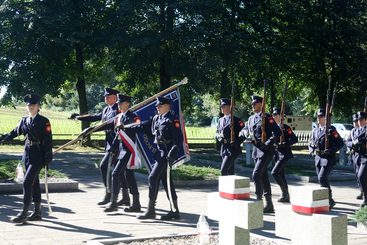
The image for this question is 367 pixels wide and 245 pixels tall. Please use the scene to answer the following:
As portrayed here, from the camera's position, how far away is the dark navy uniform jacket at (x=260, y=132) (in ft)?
33.1

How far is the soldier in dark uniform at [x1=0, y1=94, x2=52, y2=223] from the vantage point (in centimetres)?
862

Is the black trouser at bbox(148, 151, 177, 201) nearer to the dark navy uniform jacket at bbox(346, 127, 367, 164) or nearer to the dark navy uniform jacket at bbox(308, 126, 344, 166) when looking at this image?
the dark navy uniform jacket at bbox(308, 126, 344, 166)

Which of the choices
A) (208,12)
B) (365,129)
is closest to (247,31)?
(208,12)

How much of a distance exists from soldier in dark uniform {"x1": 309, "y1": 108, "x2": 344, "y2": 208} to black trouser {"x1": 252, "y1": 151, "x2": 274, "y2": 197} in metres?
1.07

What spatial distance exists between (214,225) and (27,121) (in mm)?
3281

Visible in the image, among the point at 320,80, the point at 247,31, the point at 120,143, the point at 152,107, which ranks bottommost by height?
the point at 120,143

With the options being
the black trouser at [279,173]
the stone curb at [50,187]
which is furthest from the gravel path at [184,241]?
the stone curb at [50,187]

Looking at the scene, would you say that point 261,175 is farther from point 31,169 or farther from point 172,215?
point 31,169


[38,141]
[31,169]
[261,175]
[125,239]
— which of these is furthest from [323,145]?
[31,169]

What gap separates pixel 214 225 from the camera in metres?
8.72

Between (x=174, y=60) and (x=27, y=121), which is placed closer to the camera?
(x=27, y=121)

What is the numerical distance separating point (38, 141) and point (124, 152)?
1.63 m

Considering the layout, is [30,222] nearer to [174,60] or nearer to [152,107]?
[152,107]

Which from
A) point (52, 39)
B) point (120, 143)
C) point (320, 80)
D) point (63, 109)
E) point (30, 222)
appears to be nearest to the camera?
point (30, 222)
